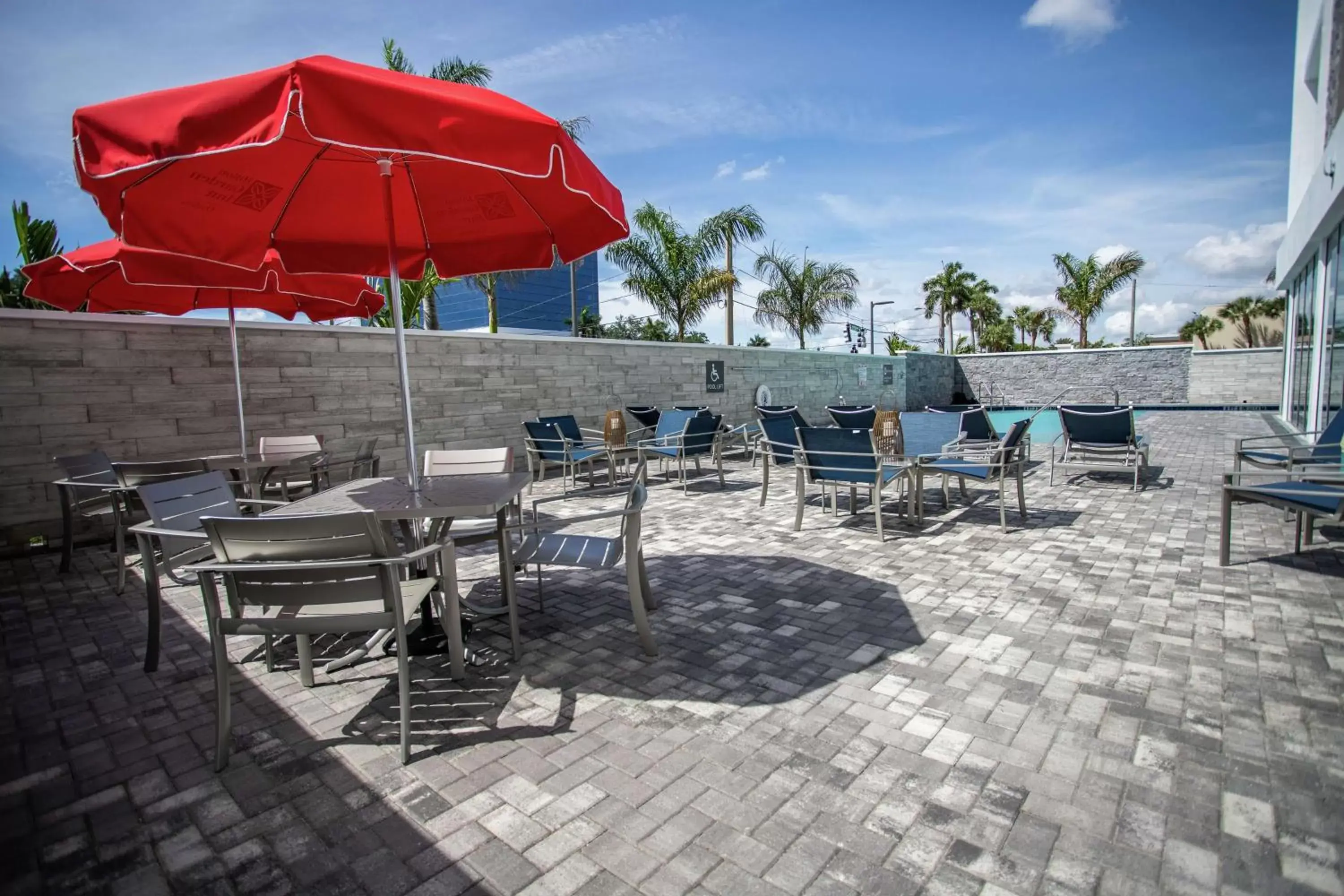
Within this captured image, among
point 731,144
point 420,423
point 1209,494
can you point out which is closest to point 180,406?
point 420,423

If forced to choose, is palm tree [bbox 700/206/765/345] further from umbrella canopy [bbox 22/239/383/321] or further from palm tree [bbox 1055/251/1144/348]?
palm tree [bbox 1055/251/1144/348]

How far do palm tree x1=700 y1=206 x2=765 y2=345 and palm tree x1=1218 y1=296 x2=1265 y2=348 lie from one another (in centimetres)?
4240

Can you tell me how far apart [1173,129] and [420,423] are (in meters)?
16.4

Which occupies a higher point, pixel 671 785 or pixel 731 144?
pixel 731 144

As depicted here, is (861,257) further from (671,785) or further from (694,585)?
(671,785)

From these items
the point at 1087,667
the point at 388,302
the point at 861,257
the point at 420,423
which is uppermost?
the point at 861,257

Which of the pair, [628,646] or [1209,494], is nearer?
[628,646]

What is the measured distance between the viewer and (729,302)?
736 inches

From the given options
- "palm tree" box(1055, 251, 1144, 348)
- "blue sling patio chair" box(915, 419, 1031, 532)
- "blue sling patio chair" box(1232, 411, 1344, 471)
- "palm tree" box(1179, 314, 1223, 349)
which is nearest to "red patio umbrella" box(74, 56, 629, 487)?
"blue sling patio chair" box(915, 419, 1031, 532)

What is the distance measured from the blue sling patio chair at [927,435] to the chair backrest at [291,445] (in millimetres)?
5666

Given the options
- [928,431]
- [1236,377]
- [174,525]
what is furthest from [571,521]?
[1236,377]

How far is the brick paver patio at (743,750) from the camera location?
5.55ft

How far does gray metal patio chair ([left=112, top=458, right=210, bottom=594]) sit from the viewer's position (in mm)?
4098

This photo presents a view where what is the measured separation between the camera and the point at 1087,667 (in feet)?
9.27
